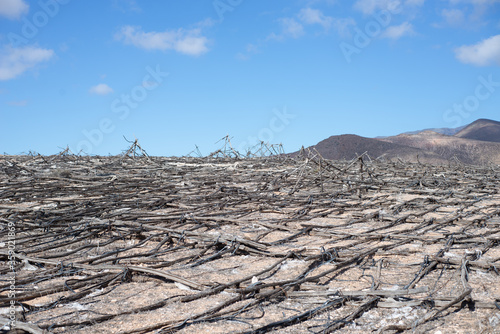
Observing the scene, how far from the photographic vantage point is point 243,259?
3.15 metres

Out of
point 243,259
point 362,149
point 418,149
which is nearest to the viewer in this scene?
point 243,259

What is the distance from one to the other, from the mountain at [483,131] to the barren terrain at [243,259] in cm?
1653

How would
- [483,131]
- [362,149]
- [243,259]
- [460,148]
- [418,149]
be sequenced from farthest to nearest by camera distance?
[483,131], [460,148], [362,149], [418,149], [243,259]

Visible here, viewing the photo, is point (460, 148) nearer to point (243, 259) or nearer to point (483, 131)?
point (483, 131)

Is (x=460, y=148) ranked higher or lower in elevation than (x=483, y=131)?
lower

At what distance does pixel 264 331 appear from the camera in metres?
1.98

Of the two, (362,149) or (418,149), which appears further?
(362,149)

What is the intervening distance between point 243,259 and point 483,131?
21.3 metres

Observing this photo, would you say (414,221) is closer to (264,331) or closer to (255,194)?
(255,194)

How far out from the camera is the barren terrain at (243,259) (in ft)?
6.95

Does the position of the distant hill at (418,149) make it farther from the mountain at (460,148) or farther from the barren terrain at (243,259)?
the barren terrain at (243,259)

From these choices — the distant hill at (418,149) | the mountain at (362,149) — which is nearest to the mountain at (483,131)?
the distant hill at (418,149)

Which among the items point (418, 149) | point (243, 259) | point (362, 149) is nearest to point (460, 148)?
point (418, 149)

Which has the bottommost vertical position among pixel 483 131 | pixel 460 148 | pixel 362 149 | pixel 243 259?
pixel 243 259
